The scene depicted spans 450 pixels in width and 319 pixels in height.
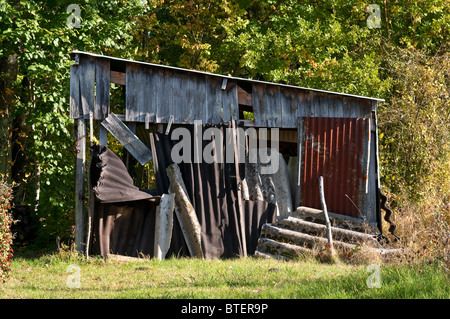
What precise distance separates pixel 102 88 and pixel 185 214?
3.35 metres

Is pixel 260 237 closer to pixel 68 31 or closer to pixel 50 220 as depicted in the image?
pixel 50 220

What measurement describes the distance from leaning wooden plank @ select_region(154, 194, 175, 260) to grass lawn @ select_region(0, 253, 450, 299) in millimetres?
438

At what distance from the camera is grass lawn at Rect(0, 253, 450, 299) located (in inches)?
299

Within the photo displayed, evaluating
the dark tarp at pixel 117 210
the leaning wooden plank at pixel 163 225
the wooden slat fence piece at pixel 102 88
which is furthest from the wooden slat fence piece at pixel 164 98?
the leaning wooden plank at pixel 163 225

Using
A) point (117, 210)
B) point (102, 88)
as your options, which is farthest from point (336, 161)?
point (102, 88)

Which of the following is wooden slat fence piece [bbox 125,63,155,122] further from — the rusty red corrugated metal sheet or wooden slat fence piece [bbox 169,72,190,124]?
the rusty red corrugated metal sheet

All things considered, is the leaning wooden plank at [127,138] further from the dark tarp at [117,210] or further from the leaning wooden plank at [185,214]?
the leaning wooden plank at [185,214]

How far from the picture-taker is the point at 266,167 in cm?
1324

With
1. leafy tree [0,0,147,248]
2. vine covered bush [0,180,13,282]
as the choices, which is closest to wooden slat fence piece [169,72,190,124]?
leafy tree [0,0,147,248]

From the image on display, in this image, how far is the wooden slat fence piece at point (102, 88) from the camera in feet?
41.3

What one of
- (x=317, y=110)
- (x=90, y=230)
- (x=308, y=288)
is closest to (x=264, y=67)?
(x=317, y=110)

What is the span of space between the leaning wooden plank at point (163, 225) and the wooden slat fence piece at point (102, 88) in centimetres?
233

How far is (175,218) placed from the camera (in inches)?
487
